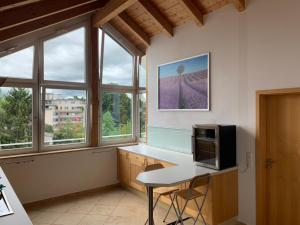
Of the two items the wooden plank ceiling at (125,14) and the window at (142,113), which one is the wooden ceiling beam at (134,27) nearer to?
the wooden plank ceiling at (125,14)

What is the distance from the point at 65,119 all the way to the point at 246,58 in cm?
340

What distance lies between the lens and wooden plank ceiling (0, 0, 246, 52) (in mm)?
2949

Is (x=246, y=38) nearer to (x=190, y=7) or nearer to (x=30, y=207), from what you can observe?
(x=190, y=7)

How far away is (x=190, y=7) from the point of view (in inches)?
144

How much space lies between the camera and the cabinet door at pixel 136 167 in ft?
13.9

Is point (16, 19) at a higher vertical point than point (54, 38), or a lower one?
lower

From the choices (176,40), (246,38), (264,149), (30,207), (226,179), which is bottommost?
(30,207)

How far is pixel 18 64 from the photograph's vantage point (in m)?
4.17

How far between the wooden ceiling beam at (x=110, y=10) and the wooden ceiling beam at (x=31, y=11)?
70 centimetres

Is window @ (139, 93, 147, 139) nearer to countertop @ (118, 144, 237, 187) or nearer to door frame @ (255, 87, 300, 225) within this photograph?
countertop @ (118, 144, 237, 187)

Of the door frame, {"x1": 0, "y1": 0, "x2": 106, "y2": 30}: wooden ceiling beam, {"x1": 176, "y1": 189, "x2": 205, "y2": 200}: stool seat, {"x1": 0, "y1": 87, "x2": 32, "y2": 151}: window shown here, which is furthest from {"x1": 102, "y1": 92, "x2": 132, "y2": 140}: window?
the door frame

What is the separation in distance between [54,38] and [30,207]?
9.95ft

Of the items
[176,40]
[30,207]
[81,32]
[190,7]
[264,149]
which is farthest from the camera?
[81,32]

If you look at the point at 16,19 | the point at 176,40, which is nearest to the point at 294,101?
the point at 176,40
